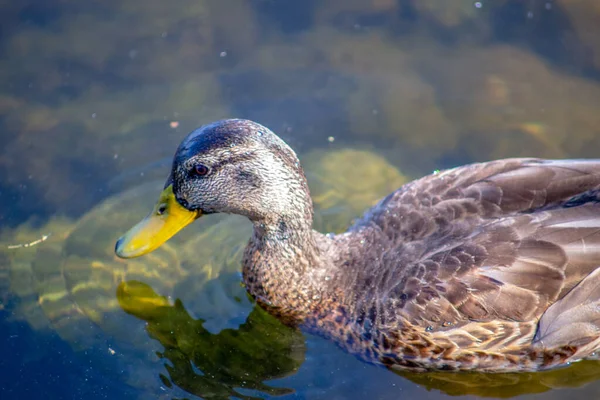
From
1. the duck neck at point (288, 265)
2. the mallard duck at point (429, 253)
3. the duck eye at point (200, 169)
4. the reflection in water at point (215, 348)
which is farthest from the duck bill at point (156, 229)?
the reflection in water at point (215, 348)

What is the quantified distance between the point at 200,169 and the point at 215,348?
165cm

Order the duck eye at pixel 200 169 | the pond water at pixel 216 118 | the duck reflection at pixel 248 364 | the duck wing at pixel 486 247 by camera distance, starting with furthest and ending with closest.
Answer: the pond water at pixel 216 118, the duck reflection at pixel 248 364, the duck eye at pixel 200 169, the duck wing at pixel 486 247

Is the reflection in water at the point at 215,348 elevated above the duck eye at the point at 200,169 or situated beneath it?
situated beneath

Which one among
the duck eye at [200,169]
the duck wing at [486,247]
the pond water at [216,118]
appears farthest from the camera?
the pond water at [216,118]

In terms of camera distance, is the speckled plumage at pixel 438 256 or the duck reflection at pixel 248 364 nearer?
the speckled plumage at pixel 438 256

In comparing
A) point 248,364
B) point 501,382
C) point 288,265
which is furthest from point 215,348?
point 501,382

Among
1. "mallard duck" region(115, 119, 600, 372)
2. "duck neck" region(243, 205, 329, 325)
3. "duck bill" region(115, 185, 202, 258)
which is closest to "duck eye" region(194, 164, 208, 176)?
"mallard duck" region(115, 119, 600, 372)

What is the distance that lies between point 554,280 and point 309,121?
341 cm

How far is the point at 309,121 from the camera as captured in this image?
8156mm

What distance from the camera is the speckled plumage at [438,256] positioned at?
5.66m

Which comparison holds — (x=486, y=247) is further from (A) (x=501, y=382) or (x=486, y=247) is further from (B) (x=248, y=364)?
(B) (x=248, y=364)

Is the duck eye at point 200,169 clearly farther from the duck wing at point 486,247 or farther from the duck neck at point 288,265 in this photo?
the duck wing at point 486,247

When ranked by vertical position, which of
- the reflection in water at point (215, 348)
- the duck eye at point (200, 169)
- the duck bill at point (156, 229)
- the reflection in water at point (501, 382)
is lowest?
the reflection in water at point (215, 348)

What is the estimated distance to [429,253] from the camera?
5.91m
